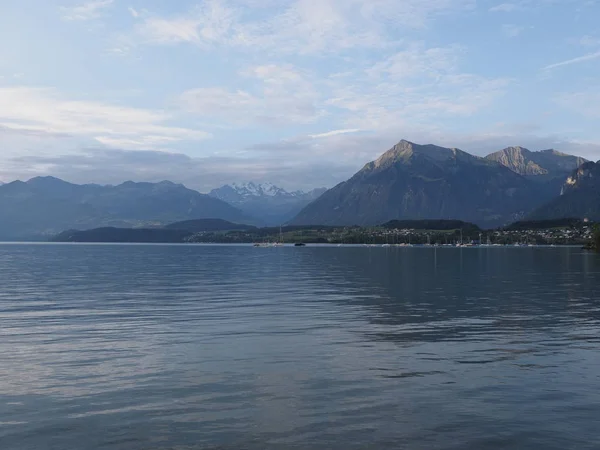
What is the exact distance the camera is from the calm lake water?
24594 mm

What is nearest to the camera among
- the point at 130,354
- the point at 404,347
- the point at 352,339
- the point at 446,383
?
the point at 446,383

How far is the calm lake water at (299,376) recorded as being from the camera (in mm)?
24594

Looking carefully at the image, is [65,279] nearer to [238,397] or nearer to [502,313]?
[502,313]

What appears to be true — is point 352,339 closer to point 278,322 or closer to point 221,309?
point 278,322

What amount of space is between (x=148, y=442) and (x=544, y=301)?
64.4 m

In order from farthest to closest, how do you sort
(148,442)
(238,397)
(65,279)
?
(65,279)
(238,397)
(148,442)

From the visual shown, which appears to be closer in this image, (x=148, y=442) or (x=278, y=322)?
(x=148, y=442)

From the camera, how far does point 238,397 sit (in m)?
29.8

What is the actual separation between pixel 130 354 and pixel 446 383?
69.7 feet

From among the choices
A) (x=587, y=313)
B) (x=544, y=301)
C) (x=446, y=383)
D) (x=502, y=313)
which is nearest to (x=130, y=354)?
(x=446, y=383)

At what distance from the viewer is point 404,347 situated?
43.2 m

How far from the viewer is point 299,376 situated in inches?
1346

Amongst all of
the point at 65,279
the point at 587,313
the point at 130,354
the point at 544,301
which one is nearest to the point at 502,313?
the point at 587,313

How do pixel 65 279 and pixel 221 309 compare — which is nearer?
pixel 221 309
